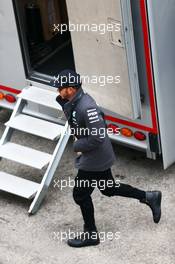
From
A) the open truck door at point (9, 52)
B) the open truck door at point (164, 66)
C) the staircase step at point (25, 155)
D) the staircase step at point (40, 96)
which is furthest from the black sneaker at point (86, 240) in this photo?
the open truck door at point (9, 52)

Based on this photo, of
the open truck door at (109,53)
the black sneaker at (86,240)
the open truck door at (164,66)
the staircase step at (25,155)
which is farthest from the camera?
the staircase step at (25,155)

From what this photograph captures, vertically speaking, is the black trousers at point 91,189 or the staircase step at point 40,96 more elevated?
the staircase step at point 40,96

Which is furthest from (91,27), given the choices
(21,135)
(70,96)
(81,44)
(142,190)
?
(21,135)

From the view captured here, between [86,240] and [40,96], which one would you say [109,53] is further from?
[86,240]

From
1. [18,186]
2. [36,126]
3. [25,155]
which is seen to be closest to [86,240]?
[18,186]

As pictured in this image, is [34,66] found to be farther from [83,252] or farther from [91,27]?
[83,252]

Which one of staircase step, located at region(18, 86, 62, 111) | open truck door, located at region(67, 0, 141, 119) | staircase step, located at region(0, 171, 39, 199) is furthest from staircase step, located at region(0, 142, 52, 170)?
open truck door, located at region(67, 0, 141, 119)

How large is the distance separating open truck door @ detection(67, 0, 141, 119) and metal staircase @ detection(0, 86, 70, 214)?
0.55 meters

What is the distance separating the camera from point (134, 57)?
6.88 meters

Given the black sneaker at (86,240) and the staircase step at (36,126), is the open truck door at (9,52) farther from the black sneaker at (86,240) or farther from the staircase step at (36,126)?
the black sneaker at (86,240)

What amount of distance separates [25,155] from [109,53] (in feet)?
4.61

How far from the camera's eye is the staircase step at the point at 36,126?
772cm

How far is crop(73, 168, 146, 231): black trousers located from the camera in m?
6.79

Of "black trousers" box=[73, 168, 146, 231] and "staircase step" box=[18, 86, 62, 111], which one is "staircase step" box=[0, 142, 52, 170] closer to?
"staircase step" box=[18, 86, 62, 111]
